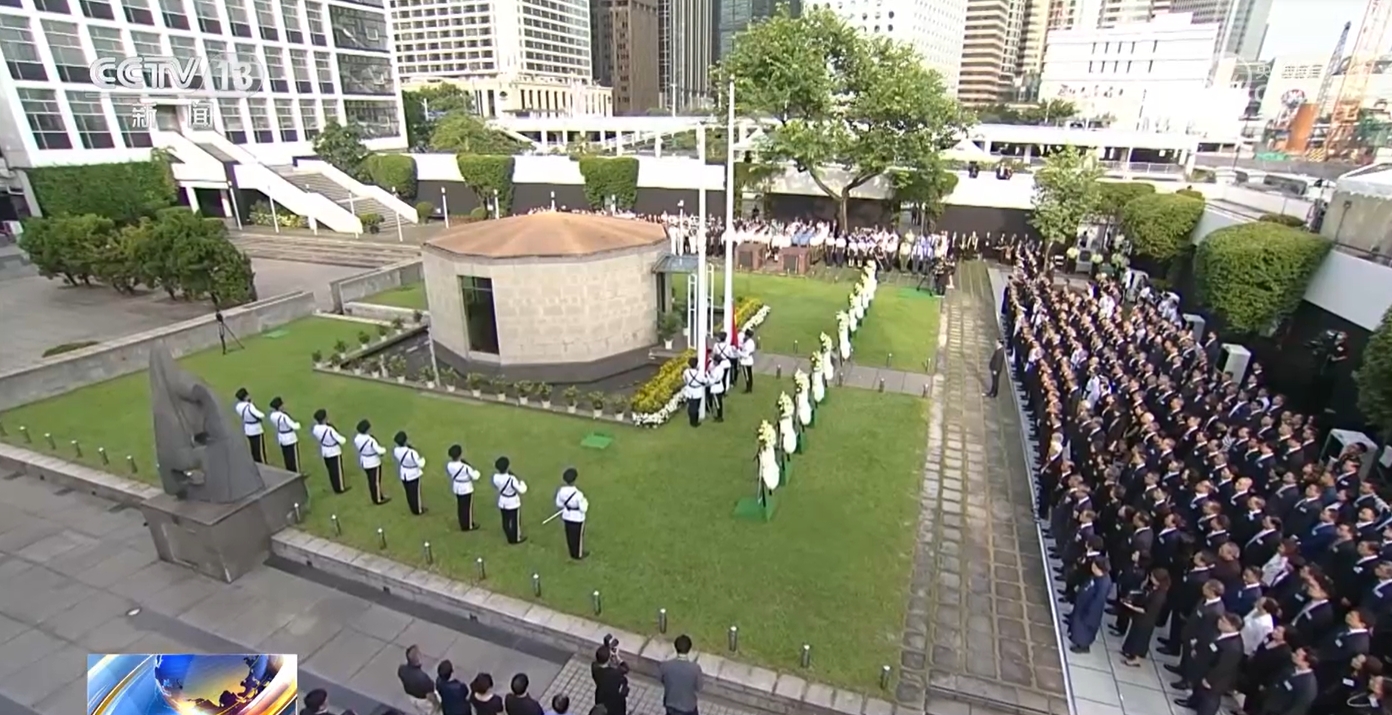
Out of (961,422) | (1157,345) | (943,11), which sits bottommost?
(961,422)

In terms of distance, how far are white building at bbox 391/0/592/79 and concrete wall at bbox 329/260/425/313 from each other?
327ft

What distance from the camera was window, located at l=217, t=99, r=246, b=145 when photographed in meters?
40.7

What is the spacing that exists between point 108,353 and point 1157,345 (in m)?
23.5

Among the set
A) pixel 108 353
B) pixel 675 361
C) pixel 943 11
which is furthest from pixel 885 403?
pixel 943 11

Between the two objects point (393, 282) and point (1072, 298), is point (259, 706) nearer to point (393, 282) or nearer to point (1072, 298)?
point (1072, 298)

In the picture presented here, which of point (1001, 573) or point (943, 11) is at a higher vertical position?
point (943, 11)

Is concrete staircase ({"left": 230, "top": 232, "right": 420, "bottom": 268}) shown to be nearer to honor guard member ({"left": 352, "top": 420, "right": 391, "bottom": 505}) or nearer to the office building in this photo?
honor guard member ({"left": 352, "top": 420, "right": 391, "bottom": 505})

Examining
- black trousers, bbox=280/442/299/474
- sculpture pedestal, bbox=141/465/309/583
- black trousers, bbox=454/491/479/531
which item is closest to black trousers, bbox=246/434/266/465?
black trousers, bbox=280/442/299/474

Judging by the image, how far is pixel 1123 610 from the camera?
7828 mm

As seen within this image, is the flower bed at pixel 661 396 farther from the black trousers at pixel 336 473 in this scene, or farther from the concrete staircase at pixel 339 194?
the concrete staircase at pixel 339 194

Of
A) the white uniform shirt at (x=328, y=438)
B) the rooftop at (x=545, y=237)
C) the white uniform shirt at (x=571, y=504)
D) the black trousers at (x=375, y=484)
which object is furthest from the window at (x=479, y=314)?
the white uniform shirt at (x=571, y=504)

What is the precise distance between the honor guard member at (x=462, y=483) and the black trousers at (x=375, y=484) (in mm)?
Result: 1484

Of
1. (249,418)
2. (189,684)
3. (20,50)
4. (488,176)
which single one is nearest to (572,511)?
(189,684)

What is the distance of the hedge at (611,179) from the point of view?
33.1m
